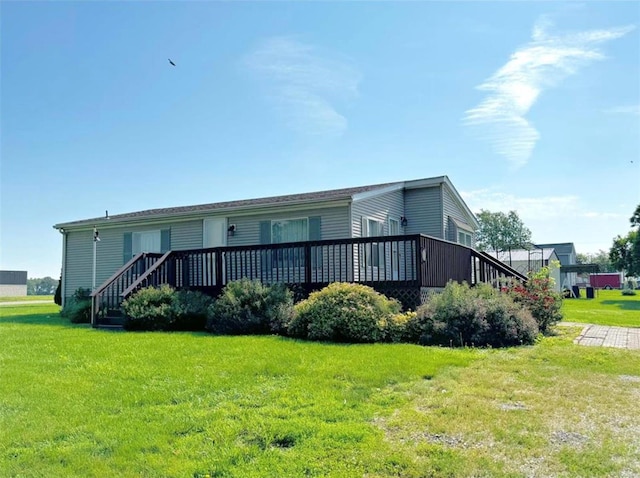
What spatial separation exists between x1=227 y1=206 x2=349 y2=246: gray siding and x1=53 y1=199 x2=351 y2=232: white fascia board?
177 mm

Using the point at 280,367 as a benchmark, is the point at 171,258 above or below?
above

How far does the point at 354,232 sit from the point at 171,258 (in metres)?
5.35

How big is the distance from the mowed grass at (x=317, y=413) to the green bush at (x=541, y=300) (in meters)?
2.91

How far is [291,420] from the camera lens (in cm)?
429

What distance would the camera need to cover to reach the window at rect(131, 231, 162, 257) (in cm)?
1803

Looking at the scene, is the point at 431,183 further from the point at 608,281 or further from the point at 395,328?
the point at 608,281

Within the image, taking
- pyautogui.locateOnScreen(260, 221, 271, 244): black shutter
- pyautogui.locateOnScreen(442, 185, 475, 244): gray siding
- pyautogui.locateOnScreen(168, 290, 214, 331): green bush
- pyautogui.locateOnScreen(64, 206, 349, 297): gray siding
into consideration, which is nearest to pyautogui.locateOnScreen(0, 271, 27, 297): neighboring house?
pyautogui.locateOnScreen(64, 206, 349, 297): gray siding

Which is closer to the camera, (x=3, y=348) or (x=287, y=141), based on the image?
(x=3, y=348)

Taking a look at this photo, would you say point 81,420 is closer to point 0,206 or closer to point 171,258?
point 171,258

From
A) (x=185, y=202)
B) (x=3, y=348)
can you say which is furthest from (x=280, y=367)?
(x=185, y=202)

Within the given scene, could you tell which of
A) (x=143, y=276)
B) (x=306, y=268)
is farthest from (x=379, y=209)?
(x=143, y=276)

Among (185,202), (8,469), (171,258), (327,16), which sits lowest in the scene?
(8,469)

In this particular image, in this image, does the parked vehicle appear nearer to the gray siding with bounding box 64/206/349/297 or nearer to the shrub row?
the gray siding with bounding box 64/206/349/297

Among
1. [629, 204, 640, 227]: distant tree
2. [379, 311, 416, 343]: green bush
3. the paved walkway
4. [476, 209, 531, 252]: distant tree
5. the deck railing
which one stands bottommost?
the paved walkway
